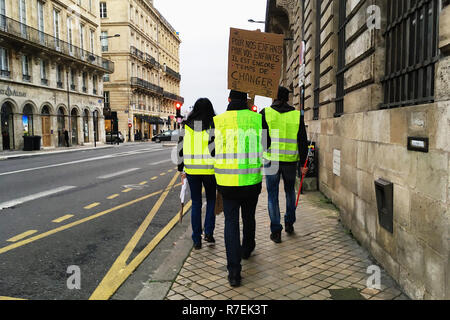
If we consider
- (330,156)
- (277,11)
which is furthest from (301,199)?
(277,11)

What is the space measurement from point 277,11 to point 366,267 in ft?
63.0

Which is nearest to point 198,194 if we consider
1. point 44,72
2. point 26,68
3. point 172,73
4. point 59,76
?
point 26,68

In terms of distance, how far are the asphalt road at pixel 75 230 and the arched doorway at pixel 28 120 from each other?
1946cm

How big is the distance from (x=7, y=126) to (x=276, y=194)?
26.7 metres

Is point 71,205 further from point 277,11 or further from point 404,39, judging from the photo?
point 277,11

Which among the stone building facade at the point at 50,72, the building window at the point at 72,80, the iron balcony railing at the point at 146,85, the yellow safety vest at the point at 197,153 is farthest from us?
the iron balcony railing at the point at 146,85

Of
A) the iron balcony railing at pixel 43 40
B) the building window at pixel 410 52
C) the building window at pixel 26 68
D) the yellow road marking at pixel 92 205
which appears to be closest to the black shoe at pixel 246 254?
the building window at pixel 410 52

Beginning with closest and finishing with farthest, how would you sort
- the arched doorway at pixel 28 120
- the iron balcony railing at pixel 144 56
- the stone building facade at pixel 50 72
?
the stone building facade at pixel 50 72 → the arched doorway at pixel 28 120 → the iron balcony railing at pixel 144 56

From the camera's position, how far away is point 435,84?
2979 millimetres

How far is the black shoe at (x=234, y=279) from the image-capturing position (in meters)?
3.61

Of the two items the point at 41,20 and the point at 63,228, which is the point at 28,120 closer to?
the point at 41,20

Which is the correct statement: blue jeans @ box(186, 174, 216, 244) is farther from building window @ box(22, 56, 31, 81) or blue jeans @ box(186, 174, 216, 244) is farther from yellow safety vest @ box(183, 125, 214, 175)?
building window @ box(22, 56, 31, 81)

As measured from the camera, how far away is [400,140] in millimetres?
3568

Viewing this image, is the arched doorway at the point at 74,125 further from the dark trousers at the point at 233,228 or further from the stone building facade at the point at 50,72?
the dark trousers at the point at 233,228
